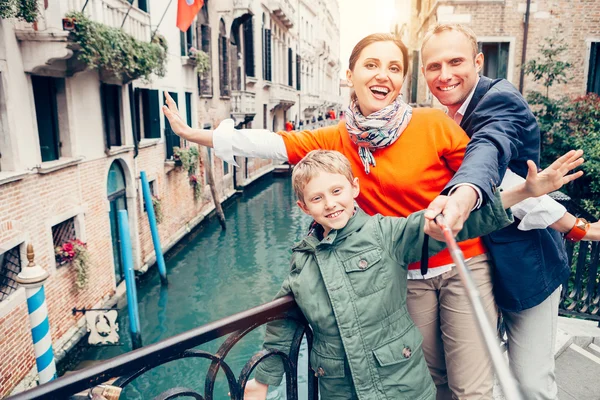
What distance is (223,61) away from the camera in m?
13.0

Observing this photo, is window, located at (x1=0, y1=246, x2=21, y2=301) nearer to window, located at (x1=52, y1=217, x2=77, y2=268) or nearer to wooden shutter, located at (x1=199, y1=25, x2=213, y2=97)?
window, located at (x1=52, y1=217, x2=77, y2=268)

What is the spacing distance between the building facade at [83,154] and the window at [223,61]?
0.27ft

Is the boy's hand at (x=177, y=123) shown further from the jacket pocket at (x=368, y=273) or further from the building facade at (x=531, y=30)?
the building facade at (x=531, y=30)

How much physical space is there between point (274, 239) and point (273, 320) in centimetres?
995

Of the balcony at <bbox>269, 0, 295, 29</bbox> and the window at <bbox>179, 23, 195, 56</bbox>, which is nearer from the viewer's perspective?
the window at <bbox>179, 23, 195, 56</bbox>

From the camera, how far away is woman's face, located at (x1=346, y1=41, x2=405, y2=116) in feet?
4.72

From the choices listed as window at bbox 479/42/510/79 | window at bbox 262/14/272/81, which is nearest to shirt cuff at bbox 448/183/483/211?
window at bbox 479/42/510/79

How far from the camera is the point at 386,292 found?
1.29 m

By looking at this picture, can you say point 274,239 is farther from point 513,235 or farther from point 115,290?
point 513,235

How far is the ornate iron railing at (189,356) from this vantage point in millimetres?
1013

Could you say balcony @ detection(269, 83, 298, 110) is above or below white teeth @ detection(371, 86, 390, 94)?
above

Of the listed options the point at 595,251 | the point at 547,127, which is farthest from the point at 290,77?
the point at 595,251

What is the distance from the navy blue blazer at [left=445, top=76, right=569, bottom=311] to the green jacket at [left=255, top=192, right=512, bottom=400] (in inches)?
13.1

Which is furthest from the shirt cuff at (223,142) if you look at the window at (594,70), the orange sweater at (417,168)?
the window at (594,70)
